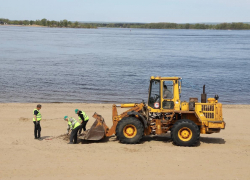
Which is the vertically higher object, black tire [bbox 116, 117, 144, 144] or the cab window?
the cab window

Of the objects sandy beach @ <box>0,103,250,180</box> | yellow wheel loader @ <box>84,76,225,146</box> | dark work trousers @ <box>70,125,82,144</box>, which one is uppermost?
yellow wheel loader @ <box>84,76,225,146</box>

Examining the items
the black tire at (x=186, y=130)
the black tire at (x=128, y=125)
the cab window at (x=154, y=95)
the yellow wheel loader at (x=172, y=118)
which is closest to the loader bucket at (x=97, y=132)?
the yellow wheel loader at (x=172, y=118)

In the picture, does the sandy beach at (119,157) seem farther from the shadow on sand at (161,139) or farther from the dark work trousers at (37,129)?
the dark work trousers at (37,129)

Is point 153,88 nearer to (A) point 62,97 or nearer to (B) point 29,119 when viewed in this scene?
(B) point 29,119

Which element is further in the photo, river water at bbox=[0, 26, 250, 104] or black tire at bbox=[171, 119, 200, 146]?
river water at bbox=[0, 26, 250, 104]

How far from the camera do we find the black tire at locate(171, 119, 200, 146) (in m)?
13.1

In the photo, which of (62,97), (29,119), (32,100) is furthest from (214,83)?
(29,119)

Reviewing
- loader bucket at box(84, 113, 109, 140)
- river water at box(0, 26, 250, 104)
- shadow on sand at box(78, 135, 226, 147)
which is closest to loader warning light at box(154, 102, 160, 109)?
shadow on sand at box(78, 135, 226, 147)

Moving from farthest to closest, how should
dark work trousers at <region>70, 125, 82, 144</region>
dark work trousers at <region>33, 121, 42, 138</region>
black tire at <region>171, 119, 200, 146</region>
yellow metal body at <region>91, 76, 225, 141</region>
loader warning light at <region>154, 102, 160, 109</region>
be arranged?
dark work trousers at <region>33, 121, 42, 138</region> → dark work trousers at <region>70, 125, 82, 144</region> → loader warning light at <region>154, 102, 160, 109</region> → yellow metal body at <region>91, 76, 225, 141</region> → black tire at <region>171, 119, 200, 146</region>

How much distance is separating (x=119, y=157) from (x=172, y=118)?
8.63 feet

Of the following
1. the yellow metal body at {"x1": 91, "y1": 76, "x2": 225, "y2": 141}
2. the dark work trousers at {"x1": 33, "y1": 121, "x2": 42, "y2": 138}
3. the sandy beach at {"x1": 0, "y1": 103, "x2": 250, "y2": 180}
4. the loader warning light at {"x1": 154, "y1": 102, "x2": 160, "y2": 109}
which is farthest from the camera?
the dark work trousers at {"x1": 33, "y1": 121, "x2": 42, "y2": 138}

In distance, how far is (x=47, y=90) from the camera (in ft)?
94.0

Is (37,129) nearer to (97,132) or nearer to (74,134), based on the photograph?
(74,134)

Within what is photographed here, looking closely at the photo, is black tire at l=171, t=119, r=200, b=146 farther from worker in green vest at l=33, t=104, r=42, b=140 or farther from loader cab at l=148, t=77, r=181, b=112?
worker in green vest at l=33, t=104, r=42, b=140
